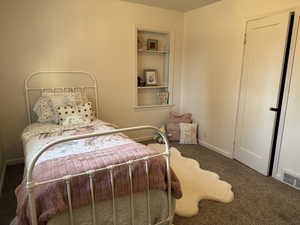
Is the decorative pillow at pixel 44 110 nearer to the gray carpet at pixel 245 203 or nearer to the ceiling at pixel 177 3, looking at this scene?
the gray carpet at pixel 245 203

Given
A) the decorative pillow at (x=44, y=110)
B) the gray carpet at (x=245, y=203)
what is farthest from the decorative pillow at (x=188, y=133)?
the decorative pillow at (x=44, y=110)

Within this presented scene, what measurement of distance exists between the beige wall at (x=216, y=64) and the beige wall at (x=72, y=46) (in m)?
0.66

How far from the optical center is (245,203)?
2.15 m

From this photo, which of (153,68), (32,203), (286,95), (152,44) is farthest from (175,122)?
(32,203)

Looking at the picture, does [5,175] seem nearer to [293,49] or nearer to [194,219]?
[194,219]

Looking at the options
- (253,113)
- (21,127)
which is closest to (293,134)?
(253,113)

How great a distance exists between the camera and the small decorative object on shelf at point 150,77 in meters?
4.00

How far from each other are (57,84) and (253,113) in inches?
118

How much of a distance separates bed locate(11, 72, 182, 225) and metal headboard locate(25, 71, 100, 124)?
3.85 feet

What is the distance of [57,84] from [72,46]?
643 mm

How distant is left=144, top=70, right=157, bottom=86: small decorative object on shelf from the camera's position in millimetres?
3996

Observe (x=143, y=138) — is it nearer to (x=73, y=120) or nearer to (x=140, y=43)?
(x=73, y=120)

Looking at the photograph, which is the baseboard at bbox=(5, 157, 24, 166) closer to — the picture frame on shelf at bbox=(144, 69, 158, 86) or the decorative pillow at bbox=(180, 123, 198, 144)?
the picture frame on shelf at bbox=(144, 69, 158, 86)

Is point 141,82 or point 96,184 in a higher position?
point 141,82
